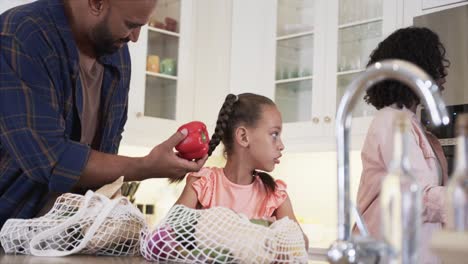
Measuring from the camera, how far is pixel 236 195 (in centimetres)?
182

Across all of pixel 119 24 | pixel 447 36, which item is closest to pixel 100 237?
pixel 119 24

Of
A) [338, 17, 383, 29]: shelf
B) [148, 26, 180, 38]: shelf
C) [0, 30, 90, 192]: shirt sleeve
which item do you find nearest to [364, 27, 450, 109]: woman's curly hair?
[0, 30, 90, 192]: shirt sleeve

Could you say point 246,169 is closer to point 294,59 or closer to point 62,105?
point 62,105

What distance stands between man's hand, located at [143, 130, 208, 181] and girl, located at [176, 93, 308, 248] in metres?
0.28

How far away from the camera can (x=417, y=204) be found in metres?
0.60

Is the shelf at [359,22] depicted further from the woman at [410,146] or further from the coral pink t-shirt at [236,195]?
the coral pink t-shirt at [236,195]

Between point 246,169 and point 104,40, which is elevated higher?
point 104,40

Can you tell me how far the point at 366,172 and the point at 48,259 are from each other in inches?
39.2

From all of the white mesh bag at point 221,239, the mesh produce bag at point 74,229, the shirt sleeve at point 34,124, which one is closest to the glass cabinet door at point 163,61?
the shirt sleeve at point 34,124

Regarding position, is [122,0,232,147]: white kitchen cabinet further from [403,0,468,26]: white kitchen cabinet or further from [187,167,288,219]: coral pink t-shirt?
[187,167,288,219]: coral pink t-shirt

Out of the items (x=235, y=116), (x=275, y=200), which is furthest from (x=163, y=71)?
(x=275, y=200)

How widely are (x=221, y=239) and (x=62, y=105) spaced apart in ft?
1.85

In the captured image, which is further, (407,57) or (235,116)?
(235,116)

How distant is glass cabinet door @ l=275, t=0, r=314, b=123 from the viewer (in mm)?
3398
